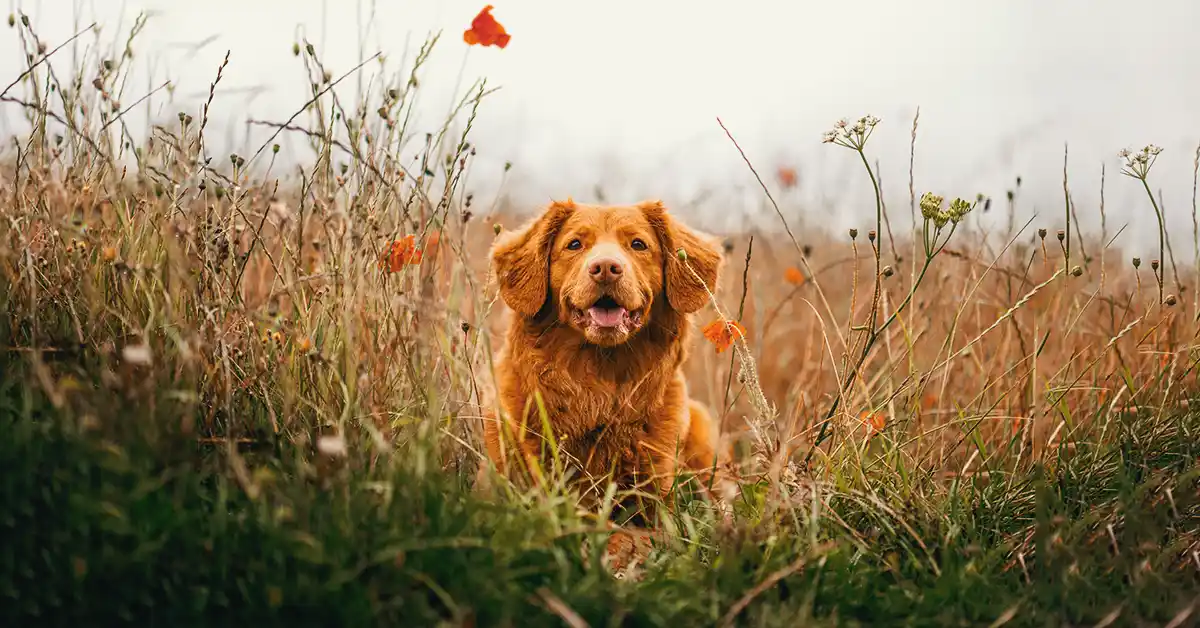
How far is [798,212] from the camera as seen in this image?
17.0 feet

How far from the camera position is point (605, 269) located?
283 cm

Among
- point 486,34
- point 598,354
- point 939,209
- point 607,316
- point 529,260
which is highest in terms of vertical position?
point 486,34

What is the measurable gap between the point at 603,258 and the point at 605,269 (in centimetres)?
4

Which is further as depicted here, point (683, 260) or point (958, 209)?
point (683, 260)

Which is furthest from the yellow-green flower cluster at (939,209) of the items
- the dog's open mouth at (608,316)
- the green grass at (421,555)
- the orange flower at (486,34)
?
the orange flower at (486,34)

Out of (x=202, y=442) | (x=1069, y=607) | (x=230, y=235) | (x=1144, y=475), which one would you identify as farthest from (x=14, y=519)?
(x=1144, y=475)

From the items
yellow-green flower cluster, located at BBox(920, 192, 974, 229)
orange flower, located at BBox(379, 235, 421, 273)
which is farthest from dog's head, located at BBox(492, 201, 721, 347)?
yellow-green flower cluster, located at BBox(920, 192, 974, 229)

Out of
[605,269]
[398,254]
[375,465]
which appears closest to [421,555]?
[375,465]

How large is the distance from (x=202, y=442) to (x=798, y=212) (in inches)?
147

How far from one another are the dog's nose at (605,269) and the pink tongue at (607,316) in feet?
0.47

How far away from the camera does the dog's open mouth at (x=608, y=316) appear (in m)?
2.93

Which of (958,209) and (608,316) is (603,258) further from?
(958,209)

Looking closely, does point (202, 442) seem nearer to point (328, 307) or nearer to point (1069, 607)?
point (328, 307)

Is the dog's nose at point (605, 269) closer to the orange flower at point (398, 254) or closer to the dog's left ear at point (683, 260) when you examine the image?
the dog's left ear at point (683, 260)
